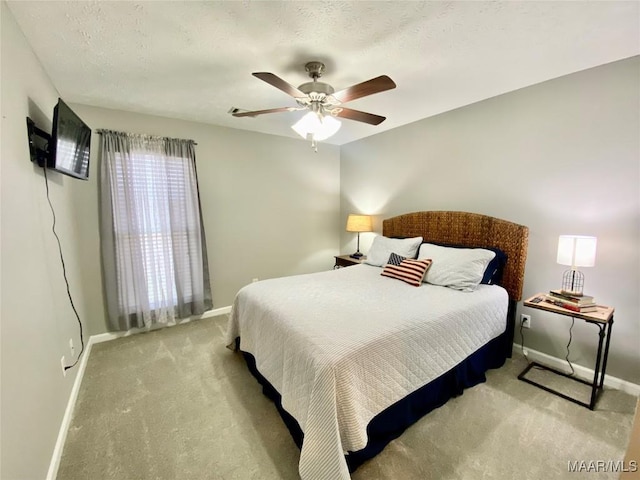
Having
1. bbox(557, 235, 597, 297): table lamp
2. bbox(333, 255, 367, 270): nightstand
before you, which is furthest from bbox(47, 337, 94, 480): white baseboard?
bbox(557, 235, 597, 297): table lamp

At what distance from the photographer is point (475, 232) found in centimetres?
289

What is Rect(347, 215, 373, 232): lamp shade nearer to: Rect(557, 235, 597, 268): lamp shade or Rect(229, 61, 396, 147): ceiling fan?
Rect(229, 61, 396, 147): ceiling fan

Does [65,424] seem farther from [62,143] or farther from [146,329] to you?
[62,143]

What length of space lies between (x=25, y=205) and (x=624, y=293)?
3.98 m

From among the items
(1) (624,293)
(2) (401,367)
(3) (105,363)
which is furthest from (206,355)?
(1) (624,293)

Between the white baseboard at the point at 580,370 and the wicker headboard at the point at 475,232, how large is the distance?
1.75 ft

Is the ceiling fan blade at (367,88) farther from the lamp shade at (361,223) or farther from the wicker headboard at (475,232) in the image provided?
the lamp shade at (361,223)

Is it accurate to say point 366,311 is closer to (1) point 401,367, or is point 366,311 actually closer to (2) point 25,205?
(1) point 401,367

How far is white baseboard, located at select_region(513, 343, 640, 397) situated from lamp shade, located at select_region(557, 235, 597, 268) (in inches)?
38.9

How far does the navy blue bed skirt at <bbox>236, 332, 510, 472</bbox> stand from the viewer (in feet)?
5.26

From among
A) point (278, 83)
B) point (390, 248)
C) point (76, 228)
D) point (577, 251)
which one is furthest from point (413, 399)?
point (76, 228)

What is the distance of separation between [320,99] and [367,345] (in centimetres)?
176

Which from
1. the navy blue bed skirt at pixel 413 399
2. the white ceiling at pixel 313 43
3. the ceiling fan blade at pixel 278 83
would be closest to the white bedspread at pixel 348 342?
the navy blue bed skirt at pixel 413 399

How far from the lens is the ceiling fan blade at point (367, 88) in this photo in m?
1.66
